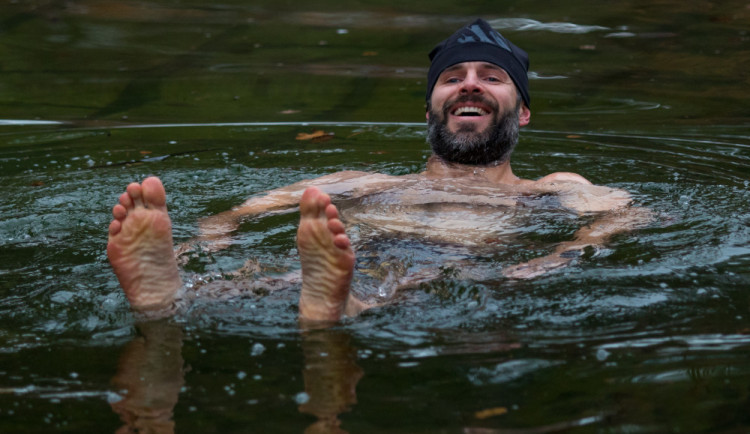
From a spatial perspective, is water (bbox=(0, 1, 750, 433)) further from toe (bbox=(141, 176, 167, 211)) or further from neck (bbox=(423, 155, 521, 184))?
neck (bbox=(423, 155, 521, 184))

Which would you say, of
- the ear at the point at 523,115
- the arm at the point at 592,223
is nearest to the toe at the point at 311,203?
the arm at the point at 592,223

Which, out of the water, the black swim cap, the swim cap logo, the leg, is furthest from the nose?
Answer: the leg

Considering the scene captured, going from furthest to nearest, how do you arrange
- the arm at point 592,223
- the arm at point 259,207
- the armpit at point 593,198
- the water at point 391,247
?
the armpit at point 593,198 < the arm at point 259,207 < the arm at point 592,223 < the water at point 391,247

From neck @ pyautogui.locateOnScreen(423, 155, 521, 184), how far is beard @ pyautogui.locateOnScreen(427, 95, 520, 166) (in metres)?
0.02

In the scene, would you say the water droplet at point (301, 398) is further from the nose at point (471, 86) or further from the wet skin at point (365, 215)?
the nose at point (471, 86)

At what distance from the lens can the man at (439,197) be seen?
260cm

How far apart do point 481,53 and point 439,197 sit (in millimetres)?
823

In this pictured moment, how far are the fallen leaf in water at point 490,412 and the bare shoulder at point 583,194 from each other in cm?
178

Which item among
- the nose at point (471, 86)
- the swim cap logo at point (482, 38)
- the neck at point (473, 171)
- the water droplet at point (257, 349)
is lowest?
the water droplet at point (257, 349)

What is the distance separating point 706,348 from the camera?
7.93 ft

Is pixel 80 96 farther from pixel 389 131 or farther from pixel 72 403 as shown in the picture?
pixel 72 403

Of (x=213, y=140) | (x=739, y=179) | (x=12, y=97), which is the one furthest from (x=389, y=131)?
(x=12, y=97)

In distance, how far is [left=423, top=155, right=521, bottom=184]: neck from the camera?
4.01m

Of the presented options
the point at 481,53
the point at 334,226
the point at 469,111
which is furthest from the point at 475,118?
the point at 334,226
